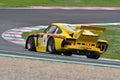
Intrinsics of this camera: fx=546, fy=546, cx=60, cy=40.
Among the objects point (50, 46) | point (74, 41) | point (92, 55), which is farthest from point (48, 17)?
point (74, 41)

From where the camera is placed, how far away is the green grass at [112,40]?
18183mm

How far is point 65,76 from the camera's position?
33.4ft

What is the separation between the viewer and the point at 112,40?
22.7 metres

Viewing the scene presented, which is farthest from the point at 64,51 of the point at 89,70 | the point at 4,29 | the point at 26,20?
the point at 26,20

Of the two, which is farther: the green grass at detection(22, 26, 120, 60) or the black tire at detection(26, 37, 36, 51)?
the green grass at detection(22, 26, 120, 60)

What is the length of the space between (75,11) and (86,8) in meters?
2.33

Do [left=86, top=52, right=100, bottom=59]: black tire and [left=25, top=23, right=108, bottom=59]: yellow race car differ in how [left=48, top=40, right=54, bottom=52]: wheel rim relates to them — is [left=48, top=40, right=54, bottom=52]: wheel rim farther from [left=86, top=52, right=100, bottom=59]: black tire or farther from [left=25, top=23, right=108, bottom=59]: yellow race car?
[left=86, top=52, right=100, bottom=59]: black tire

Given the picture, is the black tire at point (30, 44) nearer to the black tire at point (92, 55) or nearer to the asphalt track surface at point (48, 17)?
the black tire at point (92, 55)

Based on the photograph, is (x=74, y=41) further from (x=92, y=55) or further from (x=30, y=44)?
(x=30, y=44)

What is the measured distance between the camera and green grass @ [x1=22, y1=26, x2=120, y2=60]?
59.7ft
